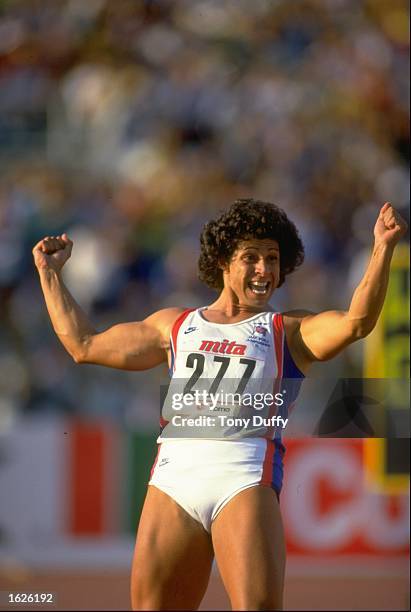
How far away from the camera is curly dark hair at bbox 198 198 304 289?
3.92 m

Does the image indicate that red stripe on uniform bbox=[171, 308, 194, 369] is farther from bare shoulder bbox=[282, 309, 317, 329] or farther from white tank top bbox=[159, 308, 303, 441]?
bare shoulder bbox=[282, 309, 317, 329]

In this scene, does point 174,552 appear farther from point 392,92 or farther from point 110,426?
point 392,92

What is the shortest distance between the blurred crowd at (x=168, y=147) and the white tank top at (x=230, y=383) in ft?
14.9

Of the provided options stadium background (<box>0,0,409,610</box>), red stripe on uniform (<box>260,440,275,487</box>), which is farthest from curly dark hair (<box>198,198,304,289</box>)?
stadium background (<box>0,0,409,610</box>)

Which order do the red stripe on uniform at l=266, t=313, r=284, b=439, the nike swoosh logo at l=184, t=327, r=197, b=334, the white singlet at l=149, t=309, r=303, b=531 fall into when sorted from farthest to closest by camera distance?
the nike swoosh logo at l=184, t=327, r=197, b=334
the red stripe on uniform at l=266, t=313, r=284, b=439
the white singlet at l=149, t=309, r=303, b=531

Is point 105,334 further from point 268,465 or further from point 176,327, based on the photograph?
point 268,465

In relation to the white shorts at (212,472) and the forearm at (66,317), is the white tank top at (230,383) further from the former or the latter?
the forearm at (66,317)

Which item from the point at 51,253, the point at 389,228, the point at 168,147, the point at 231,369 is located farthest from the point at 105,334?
the point at 168,147

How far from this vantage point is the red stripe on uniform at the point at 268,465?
11.6 feet

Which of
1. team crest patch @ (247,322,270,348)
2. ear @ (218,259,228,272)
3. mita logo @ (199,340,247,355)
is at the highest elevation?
ear @ (218,259,228,272)

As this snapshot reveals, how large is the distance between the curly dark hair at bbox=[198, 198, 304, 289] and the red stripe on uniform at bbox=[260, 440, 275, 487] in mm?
681

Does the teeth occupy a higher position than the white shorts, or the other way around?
the teeth

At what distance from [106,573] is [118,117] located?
13.1 ft

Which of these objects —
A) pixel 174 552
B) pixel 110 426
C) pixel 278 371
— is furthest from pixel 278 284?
pixel 110 426
